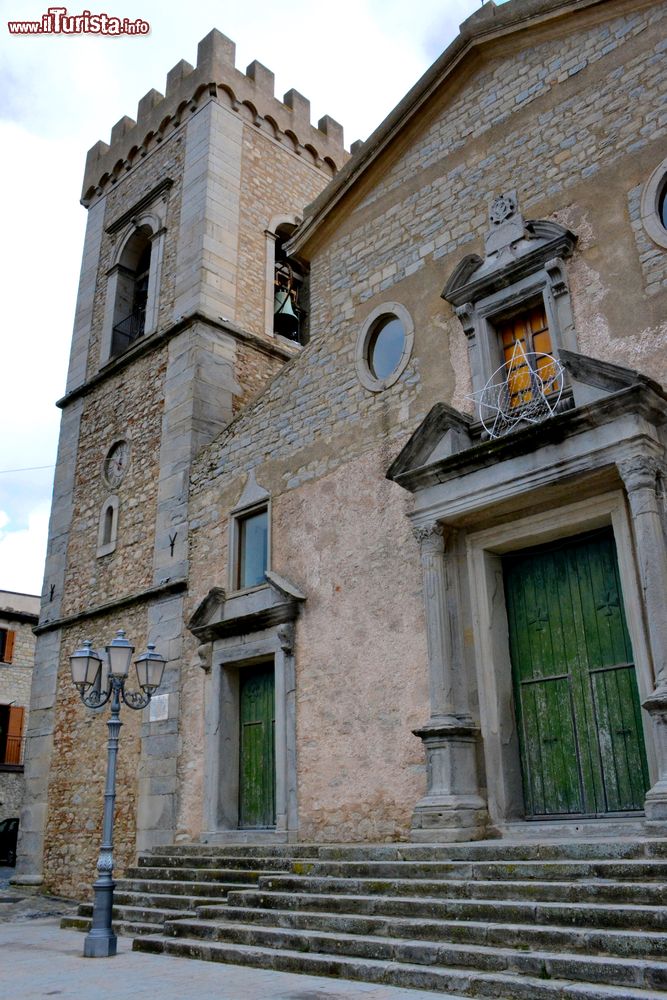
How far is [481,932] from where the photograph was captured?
5051mm

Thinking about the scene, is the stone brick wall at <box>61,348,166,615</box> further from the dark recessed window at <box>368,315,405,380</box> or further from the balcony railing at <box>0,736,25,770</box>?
the balcony railing at <box>0,736,25,770</box>

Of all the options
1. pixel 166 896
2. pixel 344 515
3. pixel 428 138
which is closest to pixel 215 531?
pixel 344 515

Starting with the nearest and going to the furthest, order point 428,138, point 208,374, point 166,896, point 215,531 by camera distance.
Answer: point 166,896
point 428,138
point 215,531
point 208,374

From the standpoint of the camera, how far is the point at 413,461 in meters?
8.44

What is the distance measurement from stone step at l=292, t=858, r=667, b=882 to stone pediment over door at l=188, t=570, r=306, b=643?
121 inches

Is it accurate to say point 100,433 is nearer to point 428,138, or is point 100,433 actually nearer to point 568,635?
point 428,138

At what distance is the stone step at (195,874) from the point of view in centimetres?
813

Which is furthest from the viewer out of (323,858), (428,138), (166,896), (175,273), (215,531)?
(175,273)

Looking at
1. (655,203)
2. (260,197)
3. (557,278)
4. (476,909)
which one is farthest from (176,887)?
(260,197)

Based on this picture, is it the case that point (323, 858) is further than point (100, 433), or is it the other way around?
point (100, 433)

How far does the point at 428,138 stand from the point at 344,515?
4.65 metres

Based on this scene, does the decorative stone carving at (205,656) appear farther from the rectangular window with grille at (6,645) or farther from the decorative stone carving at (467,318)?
the rectangular window with grille at (6,645)

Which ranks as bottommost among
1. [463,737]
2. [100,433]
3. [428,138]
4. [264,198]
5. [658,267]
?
[463,737]

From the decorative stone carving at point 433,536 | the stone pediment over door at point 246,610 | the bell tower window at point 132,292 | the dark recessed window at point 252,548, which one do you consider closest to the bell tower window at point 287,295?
the bell tower window at point 132,292
